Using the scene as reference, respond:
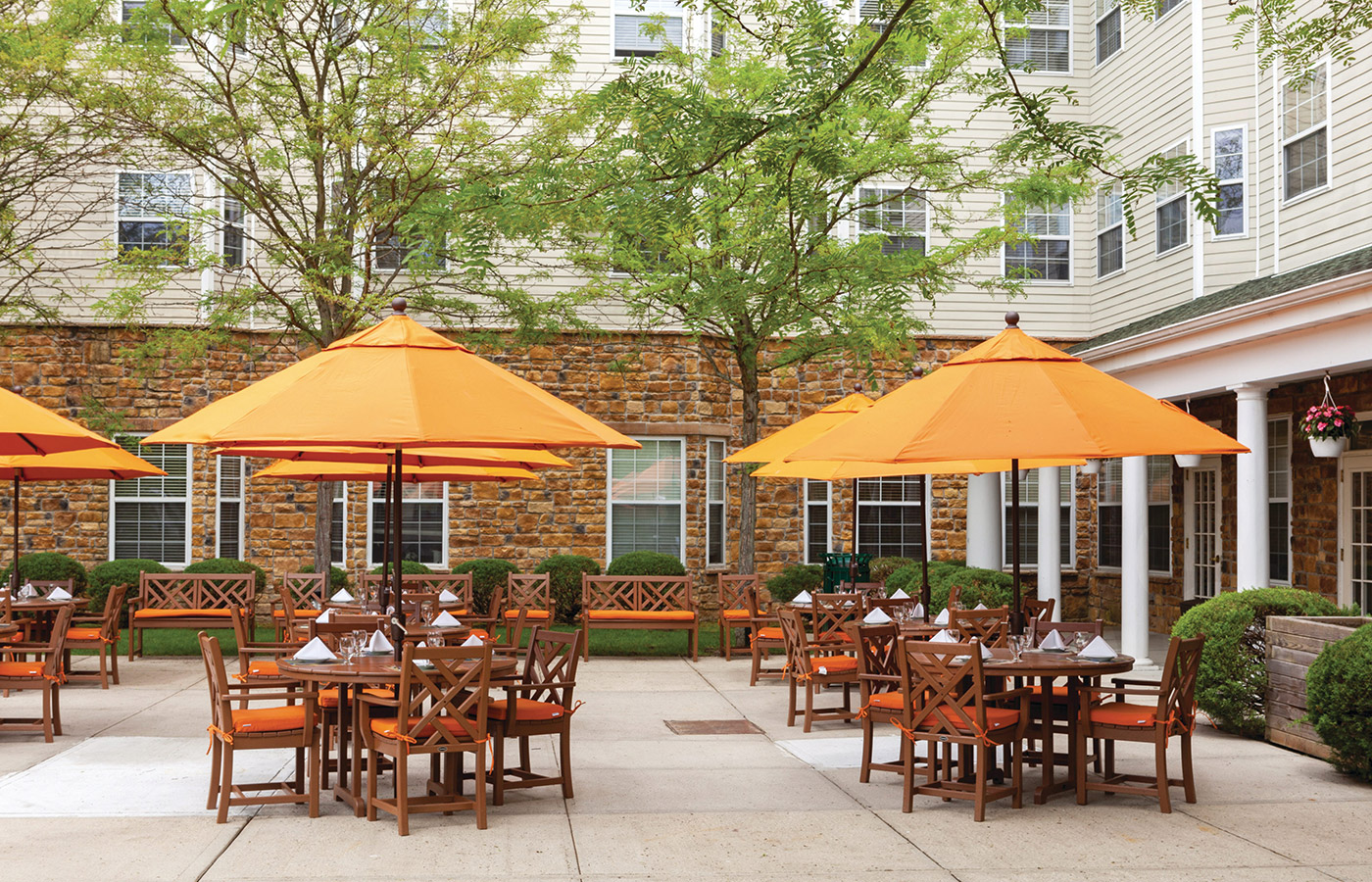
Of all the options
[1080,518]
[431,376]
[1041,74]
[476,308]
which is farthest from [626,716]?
[1041,74]

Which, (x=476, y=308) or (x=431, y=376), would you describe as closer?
(x=431, y=376)

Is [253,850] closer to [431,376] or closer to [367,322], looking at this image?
[431,376]

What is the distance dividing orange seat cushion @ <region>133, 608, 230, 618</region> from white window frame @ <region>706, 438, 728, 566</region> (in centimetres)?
708

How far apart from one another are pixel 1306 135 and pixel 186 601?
14.3 m

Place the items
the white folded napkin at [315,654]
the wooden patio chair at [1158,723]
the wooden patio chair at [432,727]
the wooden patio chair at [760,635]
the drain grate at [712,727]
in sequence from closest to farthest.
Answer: the wooden patio chair at [432,727] → the wooden patio chair at [1158,723] → the white folded napkin at [315,654] → the drain grate at [712,727] → the wooden patio chair at [760,635]

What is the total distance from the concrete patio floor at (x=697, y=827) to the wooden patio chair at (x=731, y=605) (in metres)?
5.76

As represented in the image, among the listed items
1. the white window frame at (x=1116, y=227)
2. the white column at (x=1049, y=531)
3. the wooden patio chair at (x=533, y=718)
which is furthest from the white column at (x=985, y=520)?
the wooden patio chair at (x=533, y=718)

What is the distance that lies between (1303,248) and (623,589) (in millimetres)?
9119

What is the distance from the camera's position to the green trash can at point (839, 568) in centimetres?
1792

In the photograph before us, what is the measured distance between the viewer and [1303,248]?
46.2 feet

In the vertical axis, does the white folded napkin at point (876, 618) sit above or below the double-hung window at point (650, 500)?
below

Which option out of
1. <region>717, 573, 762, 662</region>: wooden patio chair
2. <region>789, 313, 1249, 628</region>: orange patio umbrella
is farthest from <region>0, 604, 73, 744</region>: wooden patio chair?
<region>717, 573, 762, 662</region>: wooden patio chair

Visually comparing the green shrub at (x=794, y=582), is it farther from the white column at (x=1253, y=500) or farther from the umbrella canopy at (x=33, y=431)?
the umbrella canopy at (x=33, y=431)

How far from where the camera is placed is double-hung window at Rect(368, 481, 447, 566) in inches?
731
